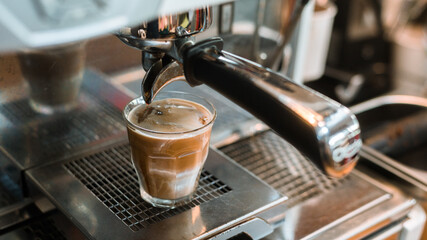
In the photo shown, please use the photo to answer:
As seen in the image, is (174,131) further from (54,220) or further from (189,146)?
(54,220)

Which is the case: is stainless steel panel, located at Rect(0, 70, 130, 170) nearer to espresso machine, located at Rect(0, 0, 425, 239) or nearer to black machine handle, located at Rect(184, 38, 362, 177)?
espresso machine, located at Rect(0, 0, 425, 239)

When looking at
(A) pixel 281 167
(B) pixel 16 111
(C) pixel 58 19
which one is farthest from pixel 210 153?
(C) pixel 58 19

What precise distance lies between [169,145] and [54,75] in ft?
0.52

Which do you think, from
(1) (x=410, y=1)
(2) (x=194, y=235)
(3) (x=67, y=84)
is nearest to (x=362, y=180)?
(2) (x=194, y=235)

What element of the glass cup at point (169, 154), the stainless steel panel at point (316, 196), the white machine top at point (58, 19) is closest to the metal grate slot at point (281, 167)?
the stainless steel panel at point (316, 196)

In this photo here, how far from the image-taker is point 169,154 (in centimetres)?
46

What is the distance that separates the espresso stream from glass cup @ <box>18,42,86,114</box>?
96mm

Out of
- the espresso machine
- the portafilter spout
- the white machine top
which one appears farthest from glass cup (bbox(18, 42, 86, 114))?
the white machine top

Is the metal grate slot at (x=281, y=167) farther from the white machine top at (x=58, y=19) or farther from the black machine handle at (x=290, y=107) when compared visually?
the white machine top at (x=58, y=19)

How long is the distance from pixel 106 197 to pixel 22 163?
4.3 inches

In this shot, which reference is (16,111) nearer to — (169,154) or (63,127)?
(63,127)

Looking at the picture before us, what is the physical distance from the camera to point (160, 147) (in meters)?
0.45

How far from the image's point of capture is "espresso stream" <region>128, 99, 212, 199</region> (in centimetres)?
45

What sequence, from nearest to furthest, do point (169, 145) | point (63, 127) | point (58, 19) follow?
point (58, 19), point (169, 145), point (63, 127)
